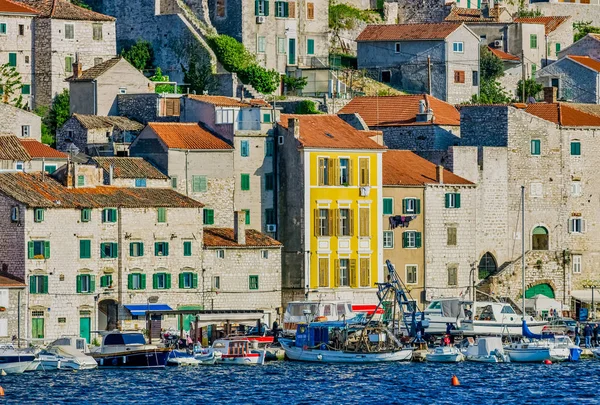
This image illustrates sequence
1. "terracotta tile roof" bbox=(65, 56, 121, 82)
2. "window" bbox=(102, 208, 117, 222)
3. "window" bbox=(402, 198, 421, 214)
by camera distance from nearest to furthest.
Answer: "window" bbox=(102, 208, 117, 222) → "window" bbox=(402, 198, 421, 214) → "terracotta tile roof" bbox=(65, 56, 121, 82)

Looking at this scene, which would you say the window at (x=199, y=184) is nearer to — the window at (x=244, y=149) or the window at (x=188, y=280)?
the window at (x=244, y=149)

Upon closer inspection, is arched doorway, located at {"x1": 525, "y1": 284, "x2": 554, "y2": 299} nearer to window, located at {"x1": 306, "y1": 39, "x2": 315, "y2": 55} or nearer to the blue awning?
window, located at {"x1": 306, "y1": 39, "x2": 315, "y2": 55}

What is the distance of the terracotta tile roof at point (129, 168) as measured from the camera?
365 ft

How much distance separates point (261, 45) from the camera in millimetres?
137125

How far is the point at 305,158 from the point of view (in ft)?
376

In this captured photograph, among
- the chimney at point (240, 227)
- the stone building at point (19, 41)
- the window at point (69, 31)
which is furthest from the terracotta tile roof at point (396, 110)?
the chimney at point (240, 227)

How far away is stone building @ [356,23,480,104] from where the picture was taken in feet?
461

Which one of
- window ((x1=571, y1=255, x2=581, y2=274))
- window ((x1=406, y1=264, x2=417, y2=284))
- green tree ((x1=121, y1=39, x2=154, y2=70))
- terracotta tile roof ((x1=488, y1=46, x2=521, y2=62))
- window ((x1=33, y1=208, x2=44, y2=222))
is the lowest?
window ((x1=406, y1=264, x2=417, y2=284))

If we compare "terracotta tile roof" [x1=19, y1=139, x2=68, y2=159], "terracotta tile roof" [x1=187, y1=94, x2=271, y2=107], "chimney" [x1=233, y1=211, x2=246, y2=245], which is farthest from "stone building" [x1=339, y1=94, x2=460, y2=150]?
"terracotta tile roof" [x1=19, y1=139, x2=68, y2=159]

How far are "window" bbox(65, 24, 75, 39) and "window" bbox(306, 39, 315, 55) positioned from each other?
15250mm

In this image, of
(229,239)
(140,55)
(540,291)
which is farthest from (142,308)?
(140,55)

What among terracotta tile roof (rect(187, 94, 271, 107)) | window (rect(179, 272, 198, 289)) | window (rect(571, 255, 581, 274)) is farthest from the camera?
window (rect(571, 255, 581, 274))

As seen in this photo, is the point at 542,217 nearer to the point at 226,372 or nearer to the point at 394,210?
the point at 394,210

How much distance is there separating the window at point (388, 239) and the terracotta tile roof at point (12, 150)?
59.4 feet
